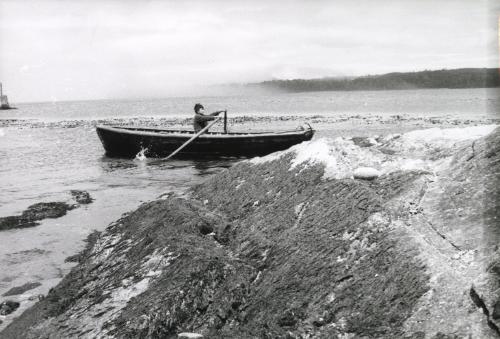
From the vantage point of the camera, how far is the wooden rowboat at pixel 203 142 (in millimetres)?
18109

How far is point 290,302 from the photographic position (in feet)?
9.38

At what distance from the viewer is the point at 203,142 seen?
18672mm

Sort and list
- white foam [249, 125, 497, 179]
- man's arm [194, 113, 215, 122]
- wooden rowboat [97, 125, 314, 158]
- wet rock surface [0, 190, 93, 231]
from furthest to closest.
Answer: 1. man's arm [194, 113, 215, 122]
2. wooden rowboat [97, 125, 314, 158]
3. wet rock surface [0, 190, 93, 231]
4. white foam [249, 125, 497, 179]

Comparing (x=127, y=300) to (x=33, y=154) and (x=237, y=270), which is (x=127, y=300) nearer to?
(x=237, y=270)

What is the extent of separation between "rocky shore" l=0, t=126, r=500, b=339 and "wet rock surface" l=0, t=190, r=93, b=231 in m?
5.03

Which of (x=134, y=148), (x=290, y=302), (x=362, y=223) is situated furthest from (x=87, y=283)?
(x=134, y=148)

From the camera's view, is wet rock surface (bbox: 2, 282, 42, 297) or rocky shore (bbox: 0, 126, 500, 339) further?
wet rock surface (bbox: 2, 282, 42, 297)

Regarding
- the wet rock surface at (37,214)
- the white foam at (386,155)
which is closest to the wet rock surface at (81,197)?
the wet rock surface at (37,214)

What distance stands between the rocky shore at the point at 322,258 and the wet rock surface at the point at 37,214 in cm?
503

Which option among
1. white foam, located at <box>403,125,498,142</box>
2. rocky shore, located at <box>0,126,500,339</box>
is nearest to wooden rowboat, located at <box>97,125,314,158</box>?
rocky shore, located at <box>0,126,500,339</box>

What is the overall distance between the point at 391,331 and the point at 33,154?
24.6m

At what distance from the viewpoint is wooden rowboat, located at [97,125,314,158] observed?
713 inches

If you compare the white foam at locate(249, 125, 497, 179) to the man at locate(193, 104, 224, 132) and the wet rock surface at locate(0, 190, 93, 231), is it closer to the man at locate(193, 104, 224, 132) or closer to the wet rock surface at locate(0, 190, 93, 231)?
the wet rock surface at locate(0, 190, 93, 231)

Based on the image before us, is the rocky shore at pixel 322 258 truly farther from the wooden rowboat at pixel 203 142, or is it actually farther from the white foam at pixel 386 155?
the wooden rowboat at pixel 203 142
